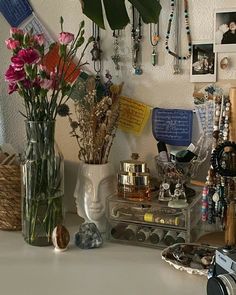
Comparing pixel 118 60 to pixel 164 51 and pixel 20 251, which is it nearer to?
pixel 164 51

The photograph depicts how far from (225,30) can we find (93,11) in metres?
0.32

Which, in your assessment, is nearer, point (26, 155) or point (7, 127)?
point (26, 155)

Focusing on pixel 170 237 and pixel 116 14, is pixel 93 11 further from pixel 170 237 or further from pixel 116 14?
pixel 170 237

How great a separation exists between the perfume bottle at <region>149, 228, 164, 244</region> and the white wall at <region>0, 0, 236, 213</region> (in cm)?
23

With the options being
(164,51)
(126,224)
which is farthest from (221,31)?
(126,224)

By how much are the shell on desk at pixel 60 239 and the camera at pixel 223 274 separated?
1.22ft

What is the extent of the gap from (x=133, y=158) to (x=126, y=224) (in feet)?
0.58

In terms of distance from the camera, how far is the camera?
80cm

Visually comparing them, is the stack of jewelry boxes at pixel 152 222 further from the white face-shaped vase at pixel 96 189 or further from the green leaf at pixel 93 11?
the green leaf at pixel 93 11

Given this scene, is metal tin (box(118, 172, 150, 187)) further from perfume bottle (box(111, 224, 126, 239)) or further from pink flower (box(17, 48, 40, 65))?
pink flower (box(17, 48, 40, 65))

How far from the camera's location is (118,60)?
1.34 meters

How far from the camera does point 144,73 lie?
1321mm

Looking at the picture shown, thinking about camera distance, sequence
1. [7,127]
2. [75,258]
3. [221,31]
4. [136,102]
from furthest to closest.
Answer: [7,127] → [136,102] → [221,31] → [75,258]

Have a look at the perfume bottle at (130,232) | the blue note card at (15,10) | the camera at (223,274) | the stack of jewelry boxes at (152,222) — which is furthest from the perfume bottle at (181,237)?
the blue note card at (15,10)
